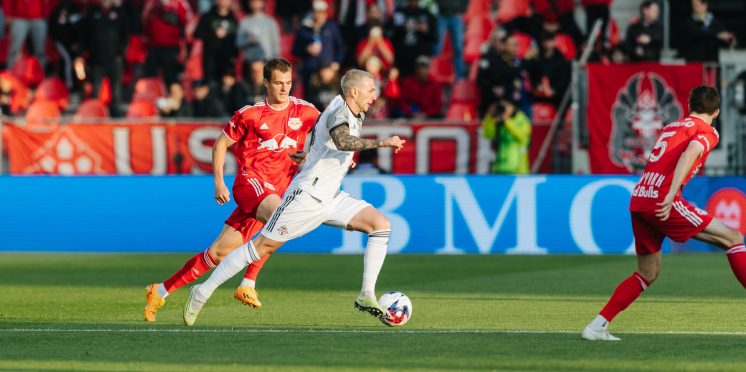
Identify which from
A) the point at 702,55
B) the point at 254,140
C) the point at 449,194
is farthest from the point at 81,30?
the point at 254,140

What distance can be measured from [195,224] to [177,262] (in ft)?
4.66

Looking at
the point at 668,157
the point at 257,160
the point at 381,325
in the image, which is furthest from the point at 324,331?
the point at 668,157

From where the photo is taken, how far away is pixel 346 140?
10703mm

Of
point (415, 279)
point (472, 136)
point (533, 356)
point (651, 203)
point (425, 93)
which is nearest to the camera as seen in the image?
point (533, 356)

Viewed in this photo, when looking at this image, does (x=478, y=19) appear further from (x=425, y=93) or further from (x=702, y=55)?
(x=702, y=55)

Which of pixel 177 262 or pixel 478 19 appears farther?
pixel 478 19

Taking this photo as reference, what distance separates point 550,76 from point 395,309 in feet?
39.4

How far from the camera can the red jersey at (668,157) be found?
10258mm

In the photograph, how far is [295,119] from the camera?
12.4 meters

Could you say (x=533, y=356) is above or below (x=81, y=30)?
below

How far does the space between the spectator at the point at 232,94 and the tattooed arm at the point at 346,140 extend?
12.2 m

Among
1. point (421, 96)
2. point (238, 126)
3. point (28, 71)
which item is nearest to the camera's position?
point (238, 126)

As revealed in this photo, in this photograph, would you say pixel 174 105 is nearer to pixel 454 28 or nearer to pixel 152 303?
pixel 454 28

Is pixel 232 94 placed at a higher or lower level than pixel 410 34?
lower
